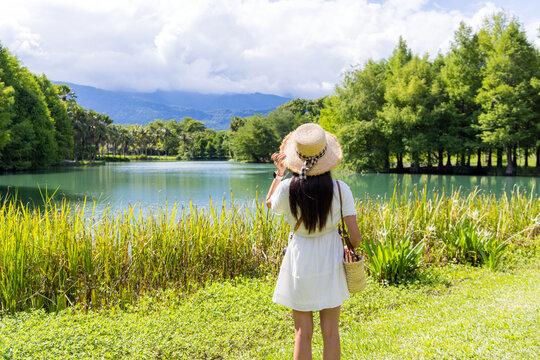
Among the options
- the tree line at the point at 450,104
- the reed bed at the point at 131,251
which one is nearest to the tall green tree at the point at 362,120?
the tree line at the point at 450,104

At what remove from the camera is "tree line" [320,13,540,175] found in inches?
1057

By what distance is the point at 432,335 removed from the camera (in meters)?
2.73

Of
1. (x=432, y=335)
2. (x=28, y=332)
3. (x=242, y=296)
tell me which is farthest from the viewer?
(x=242, y=296)

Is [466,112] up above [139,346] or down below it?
above

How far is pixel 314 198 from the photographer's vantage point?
6.34 ft

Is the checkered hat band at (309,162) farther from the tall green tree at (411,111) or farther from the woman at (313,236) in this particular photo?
the tall green tree at (411,111)

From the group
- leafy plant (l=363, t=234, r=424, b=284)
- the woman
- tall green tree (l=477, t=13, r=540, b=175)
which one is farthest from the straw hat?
tall green tree (l=477, t=13, r=540, b=175)

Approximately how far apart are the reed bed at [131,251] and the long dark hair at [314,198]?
267 centimetres

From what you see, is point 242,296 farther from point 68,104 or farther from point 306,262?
point 68,104

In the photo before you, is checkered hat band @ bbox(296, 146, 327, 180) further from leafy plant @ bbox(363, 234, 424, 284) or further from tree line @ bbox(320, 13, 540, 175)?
tree line @ bbox(320, 13, 540, 175)

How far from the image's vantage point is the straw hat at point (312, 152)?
1.94 metres

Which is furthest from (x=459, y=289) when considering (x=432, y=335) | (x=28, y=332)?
(x=28, y=332)

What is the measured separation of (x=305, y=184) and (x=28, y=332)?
104 inches

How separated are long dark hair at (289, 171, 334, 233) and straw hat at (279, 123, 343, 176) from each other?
0.16 feet
